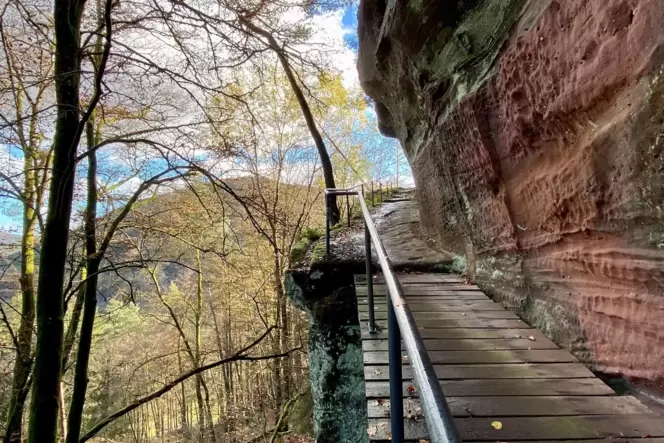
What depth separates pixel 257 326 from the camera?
14156mm

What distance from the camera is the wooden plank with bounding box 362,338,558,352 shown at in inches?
95.0

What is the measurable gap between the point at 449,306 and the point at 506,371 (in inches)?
40.0

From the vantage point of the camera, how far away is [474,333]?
8.66 ft

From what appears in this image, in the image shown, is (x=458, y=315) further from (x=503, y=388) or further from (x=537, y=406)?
(x=537, y=406)

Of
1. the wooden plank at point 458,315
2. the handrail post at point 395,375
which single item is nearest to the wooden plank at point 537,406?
the handrail post at point 395,375

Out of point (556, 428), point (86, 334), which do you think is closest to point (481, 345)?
point (556, 428)

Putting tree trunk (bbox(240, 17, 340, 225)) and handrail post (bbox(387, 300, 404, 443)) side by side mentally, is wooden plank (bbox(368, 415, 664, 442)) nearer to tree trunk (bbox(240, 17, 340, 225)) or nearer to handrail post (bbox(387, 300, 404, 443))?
handrail post (bbox(387, 300, 404, 443))

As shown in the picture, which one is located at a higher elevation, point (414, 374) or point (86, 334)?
point (414, 374)

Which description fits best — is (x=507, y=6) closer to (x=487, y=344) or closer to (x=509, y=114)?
(x=509, y=114)

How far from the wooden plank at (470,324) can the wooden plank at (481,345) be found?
0.65 ft

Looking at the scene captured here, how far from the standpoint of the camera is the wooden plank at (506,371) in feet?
6.82

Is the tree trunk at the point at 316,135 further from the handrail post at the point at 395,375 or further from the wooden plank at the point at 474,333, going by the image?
the handrail post at the point at 395,375

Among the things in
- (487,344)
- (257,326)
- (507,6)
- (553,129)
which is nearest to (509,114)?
(553,129)

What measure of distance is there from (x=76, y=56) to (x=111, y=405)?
17.7 metres
